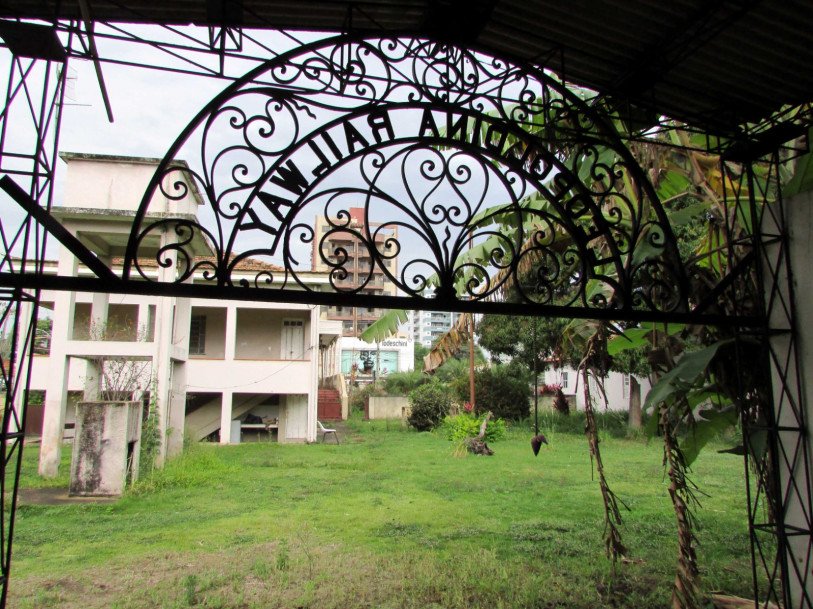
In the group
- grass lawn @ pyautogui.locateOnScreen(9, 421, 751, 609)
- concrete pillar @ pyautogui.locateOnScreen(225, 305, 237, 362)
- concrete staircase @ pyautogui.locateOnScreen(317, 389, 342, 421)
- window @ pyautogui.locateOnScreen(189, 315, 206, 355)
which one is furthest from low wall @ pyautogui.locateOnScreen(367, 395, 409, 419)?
grass lawn @ pyautogui.locateOnScreen(9, 421, 751, 609)

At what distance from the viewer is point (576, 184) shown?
3115 mm

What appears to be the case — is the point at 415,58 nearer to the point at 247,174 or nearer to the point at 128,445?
the point at 247,174

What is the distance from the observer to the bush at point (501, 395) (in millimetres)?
16781

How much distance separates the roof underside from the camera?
2877 mm

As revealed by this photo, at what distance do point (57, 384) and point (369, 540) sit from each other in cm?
648

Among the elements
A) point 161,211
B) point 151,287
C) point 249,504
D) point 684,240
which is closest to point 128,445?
point 249,504

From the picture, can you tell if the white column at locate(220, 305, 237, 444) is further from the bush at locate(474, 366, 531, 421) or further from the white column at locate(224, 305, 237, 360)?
the bush at locate(474, 366, 531, 421)

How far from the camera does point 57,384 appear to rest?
9.50 meters

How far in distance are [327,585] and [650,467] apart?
7234mm

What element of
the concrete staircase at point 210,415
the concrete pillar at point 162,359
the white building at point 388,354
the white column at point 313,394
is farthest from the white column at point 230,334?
the white building at point 388,354

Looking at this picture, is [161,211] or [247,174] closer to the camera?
[247,174]

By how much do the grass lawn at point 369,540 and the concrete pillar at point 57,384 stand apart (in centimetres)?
49

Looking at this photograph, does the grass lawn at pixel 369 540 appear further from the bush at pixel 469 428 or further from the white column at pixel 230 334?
the white column at pixel 230 334

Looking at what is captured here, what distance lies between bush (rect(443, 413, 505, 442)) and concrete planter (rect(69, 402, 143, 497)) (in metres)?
6.82
